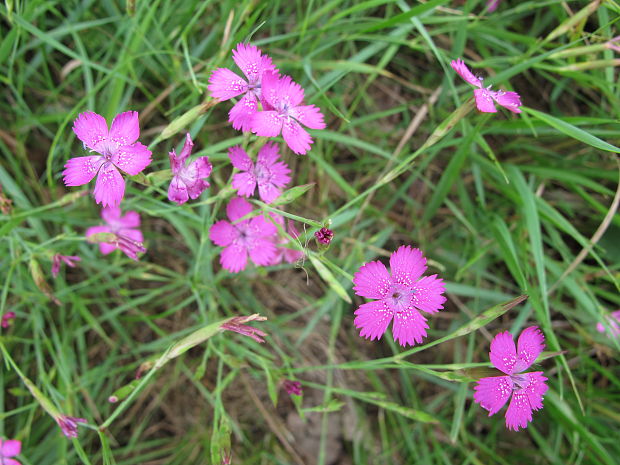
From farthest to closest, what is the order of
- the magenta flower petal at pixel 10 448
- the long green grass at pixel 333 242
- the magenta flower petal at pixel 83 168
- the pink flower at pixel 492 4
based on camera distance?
the pink flower at pixel 492 4, the long green grass at pixel 333 242, the magenta flower petal at pixel 10 448, the magenta flower petal at pixel 83 168

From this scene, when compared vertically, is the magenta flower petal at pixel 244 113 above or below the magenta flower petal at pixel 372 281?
above

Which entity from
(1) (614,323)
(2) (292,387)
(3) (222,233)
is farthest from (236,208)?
(1) (614,323)

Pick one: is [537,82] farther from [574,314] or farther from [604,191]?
[574,314]

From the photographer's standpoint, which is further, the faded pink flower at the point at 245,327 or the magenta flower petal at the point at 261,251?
the magenta flower petal at the point at 261,251

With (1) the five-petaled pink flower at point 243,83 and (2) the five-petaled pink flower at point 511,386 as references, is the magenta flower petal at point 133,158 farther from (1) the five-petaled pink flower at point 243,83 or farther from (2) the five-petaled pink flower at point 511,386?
(2) the five-petaled pink flower at point 511,386

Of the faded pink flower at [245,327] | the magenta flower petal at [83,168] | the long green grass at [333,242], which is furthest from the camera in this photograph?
the long green grass at [333,242]

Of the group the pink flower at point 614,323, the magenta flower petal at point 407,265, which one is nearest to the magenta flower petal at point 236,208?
the magenta flower petal at point 407,265

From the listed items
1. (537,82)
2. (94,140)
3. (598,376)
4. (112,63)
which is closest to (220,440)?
(94,140)

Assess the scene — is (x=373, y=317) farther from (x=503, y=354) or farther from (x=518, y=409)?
(x=518, y=409)
